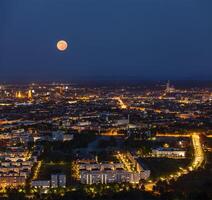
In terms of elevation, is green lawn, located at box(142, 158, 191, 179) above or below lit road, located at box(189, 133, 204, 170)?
below

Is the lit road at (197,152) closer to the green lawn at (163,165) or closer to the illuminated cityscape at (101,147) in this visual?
the illuminated cityscape at (101,147)

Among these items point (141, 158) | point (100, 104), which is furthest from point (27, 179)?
point (100, 104)

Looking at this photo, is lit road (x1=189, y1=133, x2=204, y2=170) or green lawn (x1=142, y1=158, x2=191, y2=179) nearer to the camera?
green lawn (x1=142, y1=158, x2=191, y2=179)

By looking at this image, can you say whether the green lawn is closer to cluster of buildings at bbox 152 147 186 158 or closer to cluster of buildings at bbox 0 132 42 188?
cluster of buildings at bbox 152 147 186 158

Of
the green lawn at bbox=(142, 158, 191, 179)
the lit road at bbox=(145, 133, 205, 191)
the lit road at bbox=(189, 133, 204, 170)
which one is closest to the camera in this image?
the lit road at bbox=(145, 133, 205, 191)

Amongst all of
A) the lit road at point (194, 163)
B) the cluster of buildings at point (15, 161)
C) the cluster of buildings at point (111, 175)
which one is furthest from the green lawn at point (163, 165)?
the cluster of buildings at point (15, 161)

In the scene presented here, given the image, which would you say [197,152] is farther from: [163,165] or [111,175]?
[111,175]

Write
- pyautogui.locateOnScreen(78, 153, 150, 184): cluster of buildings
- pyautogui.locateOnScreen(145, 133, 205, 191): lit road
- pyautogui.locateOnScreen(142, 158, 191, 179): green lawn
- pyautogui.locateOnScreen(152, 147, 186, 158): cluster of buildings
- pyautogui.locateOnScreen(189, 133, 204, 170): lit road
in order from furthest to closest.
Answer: pyautogui.locateOnScreen(152, 147, 186, 158): cluster of buildings, pyautogui.locateOnScreen(189, 133, 204, 170): lit road, pyautogui.locateOnScreen(142, 158, 191, 179): green lawn, pyautogui.locateOnScreen(78, 153, 150, 184): cluster of buildings, pyautogui.locateOnScreen(145, 133, 205, 191): lit road

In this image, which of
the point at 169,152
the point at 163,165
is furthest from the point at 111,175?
the point at 169,152

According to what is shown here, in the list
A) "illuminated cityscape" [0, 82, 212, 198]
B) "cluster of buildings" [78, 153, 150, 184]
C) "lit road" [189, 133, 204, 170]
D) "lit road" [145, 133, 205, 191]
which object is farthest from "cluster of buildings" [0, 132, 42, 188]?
"lit road" [189, 133, 204, 170]

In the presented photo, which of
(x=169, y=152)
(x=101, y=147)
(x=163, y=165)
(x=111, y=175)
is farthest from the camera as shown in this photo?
(x=101, y=147)

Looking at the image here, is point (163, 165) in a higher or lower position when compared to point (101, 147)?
lower
